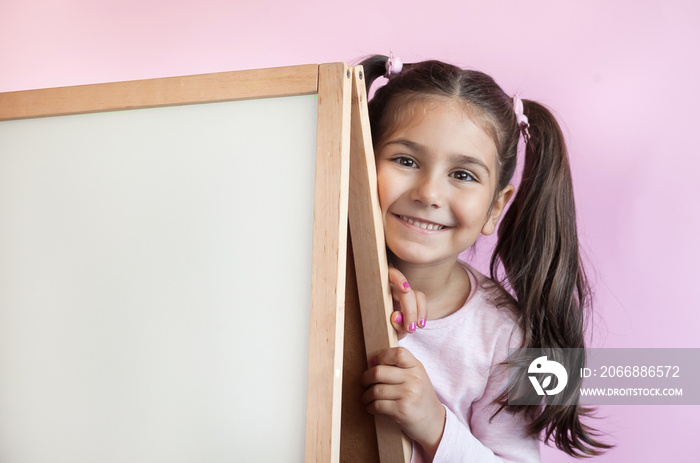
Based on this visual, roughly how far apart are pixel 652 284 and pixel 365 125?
1.03m

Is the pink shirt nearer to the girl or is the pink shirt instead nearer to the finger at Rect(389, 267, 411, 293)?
the girl

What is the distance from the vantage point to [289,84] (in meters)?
0.81

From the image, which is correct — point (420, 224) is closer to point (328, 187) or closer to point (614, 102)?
point (328, 187)

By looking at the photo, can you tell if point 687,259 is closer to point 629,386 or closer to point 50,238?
point 629,386

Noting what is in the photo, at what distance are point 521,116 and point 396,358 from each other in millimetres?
515

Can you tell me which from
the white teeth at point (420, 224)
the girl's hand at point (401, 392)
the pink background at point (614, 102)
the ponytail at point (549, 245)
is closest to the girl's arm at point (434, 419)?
the girl's hand at point (401, 392)

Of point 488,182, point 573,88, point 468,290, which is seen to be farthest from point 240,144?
point 573,88

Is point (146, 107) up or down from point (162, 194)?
up

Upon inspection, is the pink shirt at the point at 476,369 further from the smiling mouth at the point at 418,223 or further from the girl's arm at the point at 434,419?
the smiling mouth at the point at 418,223

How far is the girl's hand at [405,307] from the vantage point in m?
0.99

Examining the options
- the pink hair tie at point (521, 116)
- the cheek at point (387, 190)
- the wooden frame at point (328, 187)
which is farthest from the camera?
the pink hair tie at point (521, 116)

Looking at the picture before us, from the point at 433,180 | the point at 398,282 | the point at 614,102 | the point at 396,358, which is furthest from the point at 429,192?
the point at 614,102

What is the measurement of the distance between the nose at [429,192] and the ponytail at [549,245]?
28 cm

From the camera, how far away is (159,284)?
85 cm
